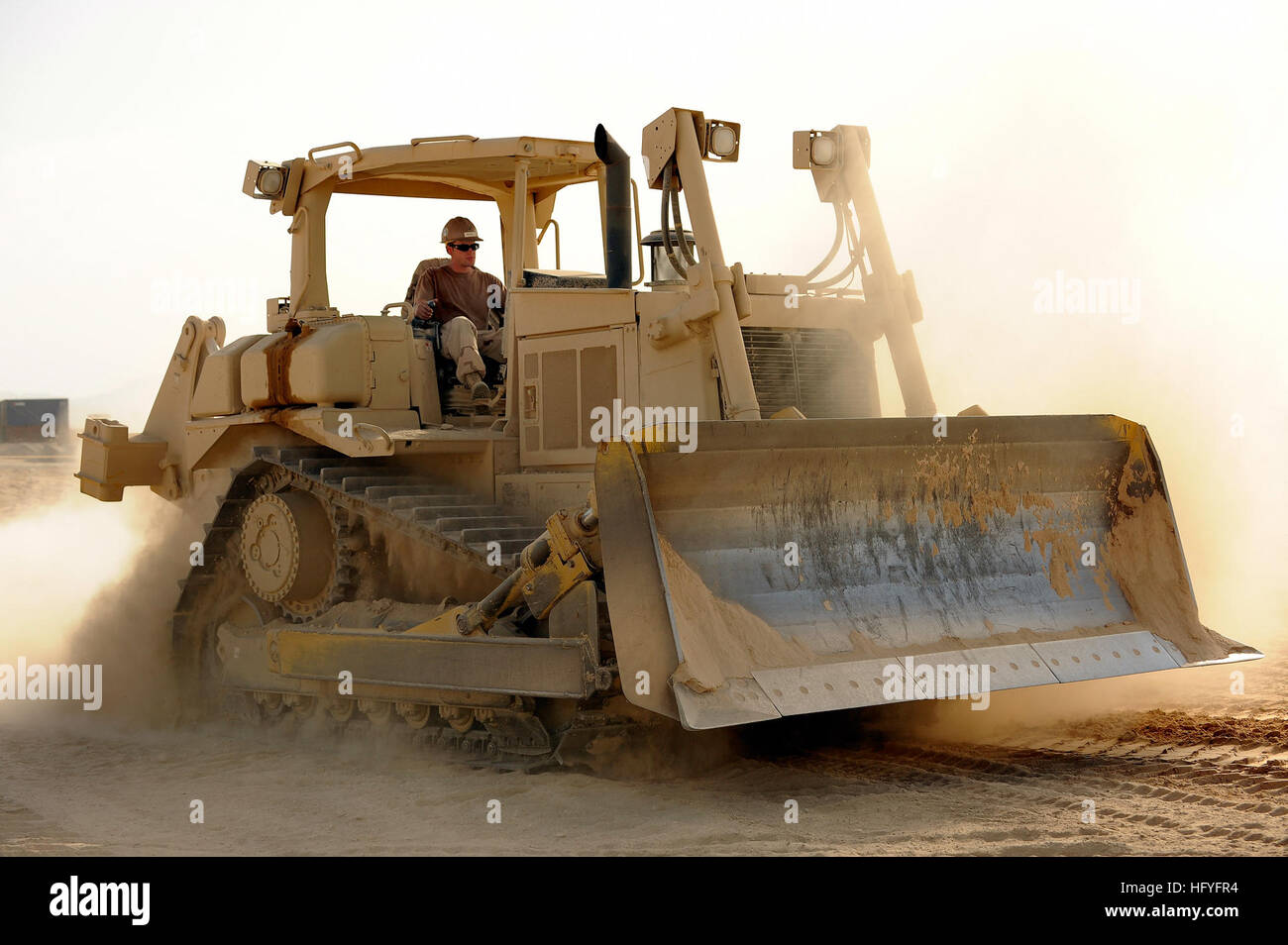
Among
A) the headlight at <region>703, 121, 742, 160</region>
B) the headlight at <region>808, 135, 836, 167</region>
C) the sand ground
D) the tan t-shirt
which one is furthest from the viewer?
the tan t-shirt

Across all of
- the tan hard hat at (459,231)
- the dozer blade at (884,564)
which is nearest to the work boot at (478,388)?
the tan hard hat at (459,231)

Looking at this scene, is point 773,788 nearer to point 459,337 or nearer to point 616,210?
point 616,210

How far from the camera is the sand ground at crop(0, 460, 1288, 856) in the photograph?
527 cm

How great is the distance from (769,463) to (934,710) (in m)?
1.85

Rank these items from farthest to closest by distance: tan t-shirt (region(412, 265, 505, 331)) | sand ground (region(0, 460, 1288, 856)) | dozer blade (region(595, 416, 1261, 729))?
tan t-shirt (region(412, 265, 505, 331)), dozer blade (region(595, 416, 1261, 729)), sand ground (region(0, 460, 1288, 856))

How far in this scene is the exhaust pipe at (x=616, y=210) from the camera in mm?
8055

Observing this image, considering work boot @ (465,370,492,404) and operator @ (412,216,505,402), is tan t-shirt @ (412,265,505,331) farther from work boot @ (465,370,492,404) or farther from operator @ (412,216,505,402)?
work boot @ (465,370,492,404)

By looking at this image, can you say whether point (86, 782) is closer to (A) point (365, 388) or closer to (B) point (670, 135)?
(A) point (365, 388)

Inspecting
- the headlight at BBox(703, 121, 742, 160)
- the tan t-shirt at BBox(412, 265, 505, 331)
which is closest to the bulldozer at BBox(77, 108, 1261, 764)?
the headlight at BBox(703, 121, 742, 160)

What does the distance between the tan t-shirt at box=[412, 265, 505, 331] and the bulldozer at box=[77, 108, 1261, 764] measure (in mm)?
345

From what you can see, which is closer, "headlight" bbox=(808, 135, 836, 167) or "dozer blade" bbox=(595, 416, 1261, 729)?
"dozer blade" bbox=(595, 416, 1261, 729)

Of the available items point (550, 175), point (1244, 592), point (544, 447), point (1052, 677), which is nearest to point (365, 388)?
point (544, 447)
